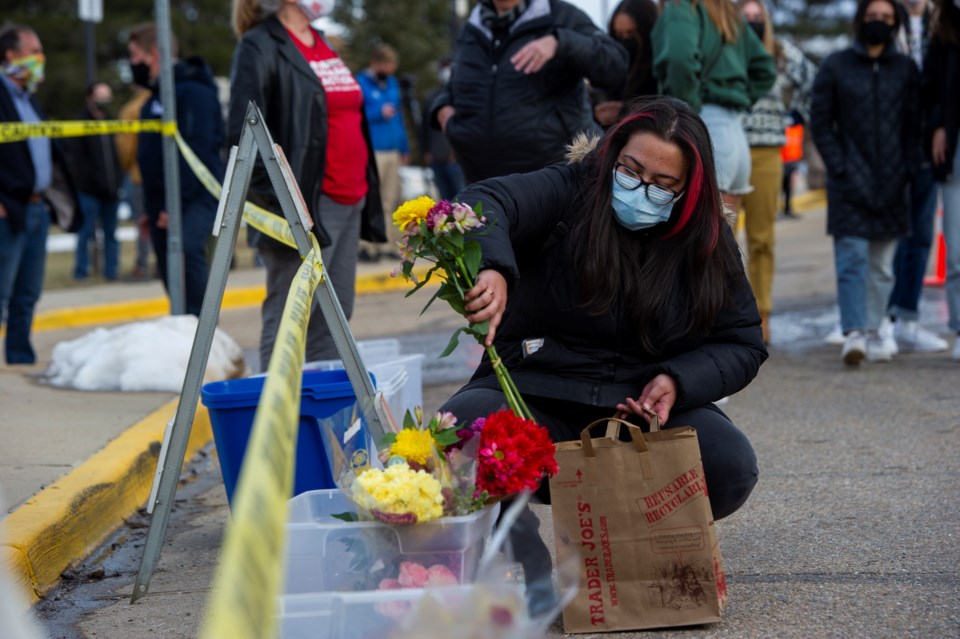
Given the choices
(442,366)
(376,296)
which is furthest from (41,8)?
(442,366)

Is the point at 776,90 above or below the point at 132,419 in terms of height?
above

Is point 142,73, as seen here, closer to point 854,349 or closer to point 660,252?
point 854,349

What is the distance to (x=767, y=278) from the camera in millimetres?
7309

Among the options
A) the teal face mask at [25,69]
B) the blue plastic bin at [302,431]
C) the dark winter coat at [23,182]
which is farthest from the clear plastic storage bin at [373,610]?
the teal face mask at [25,69]

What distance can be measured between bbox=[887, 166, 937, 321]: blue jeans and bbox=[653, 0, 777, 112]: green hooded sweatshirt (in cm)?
122

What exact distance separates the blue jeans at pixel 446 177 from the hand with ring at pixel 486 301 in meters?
10.5

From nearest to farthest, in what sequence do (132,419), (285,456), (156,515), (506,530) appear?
(285,456) → (506,530) → (156,515) → (132,419)

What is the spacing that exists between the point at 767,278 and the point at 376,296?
4907mm

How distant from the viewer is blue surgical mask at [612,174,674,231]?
11.0 feet

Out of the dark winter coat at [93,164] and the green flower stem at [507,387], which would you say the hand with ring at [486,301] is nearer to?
the green flower stem at [507,387]

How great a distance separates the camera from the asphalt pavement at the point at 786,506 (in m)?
3.25

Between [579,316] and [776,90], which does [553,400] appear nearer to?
[579,316]

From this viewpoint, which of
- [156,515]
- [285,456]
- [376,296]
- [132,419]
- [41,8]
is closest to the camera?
[285,456]

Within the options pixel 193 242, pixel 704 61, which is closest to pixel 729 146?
pixel 704 61
